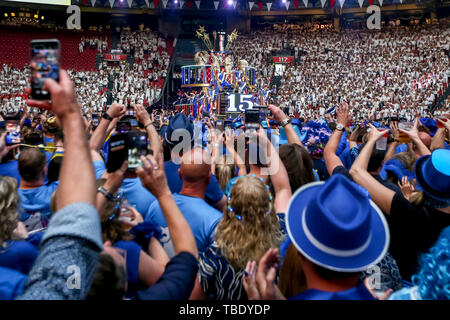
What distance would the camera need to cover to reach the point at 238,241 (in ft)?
6.42

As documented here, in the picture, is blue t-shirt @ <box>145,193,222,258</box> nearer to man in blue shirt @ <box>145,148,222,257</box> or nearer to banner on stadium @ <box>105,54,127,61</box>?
man in blue shirt @ <box>145,148,222,257</box>

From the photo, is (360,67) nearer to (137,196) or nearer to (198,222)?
(137,196)

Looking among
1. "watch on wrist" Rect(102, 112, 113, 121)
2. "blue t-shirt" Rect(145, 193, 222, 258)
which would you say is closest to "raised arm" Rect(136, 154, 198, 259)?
"blue t-shirt" Rect(145, 193, 222, 258)

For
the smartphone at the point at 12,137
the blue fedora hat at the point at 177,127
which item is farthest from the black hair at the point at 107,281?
the smartphone at the point at 12,137

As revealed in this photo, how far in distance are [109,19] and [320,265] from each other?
36.0 m

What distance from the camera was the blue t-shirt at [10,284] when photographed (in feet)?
4.63

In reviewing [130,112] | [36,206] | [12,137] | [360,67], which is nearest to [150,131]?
[130,112]

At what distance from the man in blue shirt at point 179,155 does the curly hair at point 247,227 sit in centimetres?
85

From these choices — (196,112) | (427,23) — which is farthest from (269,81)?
(427,23)

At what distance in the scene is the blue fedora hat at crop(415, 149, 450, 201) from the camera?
2.14 meters

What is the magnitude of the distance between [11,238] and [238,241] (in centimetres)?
115

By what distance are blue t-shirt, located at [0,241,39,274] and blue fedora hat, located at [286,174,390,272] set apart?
1.32 metres

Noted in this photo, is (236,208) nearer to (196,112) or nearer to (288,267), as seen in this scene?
(288,267)

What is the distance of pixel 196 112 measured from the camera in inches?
766
